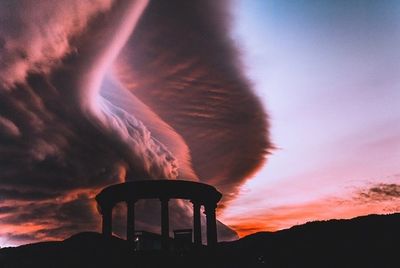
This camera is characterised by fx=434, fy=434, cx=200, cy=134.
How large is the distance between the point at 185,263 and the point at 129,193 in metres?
8.52

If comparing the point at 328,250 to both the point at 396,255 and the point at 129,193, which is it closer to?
the point at 396,255

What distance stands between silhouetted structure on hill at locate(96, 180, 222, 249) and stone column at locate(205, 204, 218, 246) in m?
0.09

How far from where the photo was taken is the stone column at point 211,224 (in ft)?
126

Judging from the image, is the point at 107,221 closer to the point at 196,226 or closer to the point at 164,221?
the point at 164,221

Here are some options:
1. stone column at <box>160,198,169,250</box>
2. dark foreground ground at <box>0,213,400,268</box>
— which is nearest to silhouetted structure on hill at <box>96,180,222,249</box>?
stone column at <box>160,198,169,250</box>

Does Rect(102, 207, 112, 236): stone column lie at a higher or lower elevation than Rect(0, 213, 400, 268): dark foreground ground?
higher

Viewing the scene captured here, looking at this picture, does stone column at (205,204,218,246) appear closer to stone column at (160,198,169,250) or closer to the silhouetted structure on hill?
the silhouetted structure on hill

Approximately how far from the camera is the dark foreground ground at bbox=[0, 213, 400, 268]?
1102 inches

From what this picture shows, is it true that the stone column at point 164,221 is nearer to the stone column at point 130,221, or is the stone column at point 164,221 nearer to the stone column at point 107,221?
the stone column at point 130,221

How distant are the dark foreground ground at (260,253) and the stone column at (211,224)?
2700 mm

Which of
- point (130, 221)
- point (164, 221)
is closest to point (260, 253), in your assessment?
point (164, 221)

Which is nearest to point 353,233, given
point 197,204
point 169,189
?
point 197,204

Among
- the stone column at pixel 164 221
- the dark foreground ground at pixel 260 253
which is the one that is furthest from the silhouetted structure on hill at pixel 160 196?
the dark foreground ground at pixel 260 253

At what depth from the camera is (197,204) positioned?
36906mm
